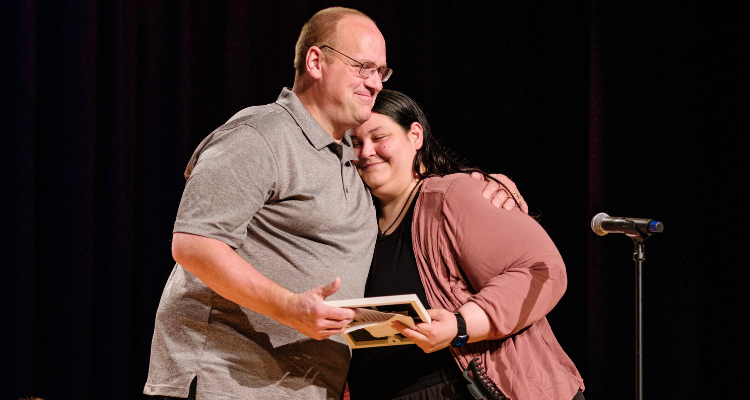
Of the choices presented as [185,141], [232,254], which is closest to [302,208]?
[232,254]

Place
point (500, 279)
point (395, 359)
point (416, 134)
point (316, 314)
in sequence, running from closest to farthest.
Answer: point (316, 314), point (500, 279), point (395, 359), point (416, 134)

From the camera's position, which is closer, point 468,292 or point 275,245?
point 275,245

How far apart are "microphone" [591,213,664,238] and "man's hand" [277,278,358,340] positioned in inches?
35.5

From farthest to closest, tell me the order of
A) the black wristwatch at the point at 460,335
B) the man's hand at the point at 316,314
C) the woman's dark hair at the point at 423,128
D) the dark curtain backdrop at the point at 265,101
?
the dark curtain backdrop at the point at 265,101, the woman's dark hair at the point at 423,128, the black wristwatch at the point at 460,335, the man's hand at the point at 316,314

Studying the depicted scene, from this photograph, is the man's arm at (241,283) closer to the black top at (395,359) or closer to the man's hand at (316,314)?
the man's hand at (316,314)

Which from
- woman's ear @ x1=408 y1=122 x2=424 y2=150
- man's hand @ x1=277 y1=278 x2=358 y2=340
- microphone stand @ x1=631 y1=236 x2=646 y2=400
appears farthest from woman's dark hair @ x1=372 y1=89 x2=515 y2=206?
man's hand @ x1=277 y1=278 x2=358 y2=340

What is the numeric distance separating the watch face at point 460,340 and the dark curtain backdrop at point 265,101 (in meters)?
1.45

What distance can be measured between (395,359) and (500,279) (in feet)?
1.30

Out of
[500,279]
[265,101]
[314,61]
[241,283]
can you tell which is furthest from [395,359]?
[265,101]

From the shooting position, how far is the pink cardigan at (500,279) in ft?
5.59

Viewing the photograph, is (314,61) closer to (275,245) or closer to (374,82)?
(374,82)

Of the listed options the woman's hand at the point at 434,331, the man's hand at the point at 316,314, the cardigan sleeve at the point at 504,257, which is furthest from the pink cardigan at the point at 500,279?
the man's hand at the point at 316,314

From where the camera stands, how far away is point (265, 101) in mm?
3088

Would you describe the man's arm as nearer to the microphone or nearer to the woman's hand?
the woman's hand
